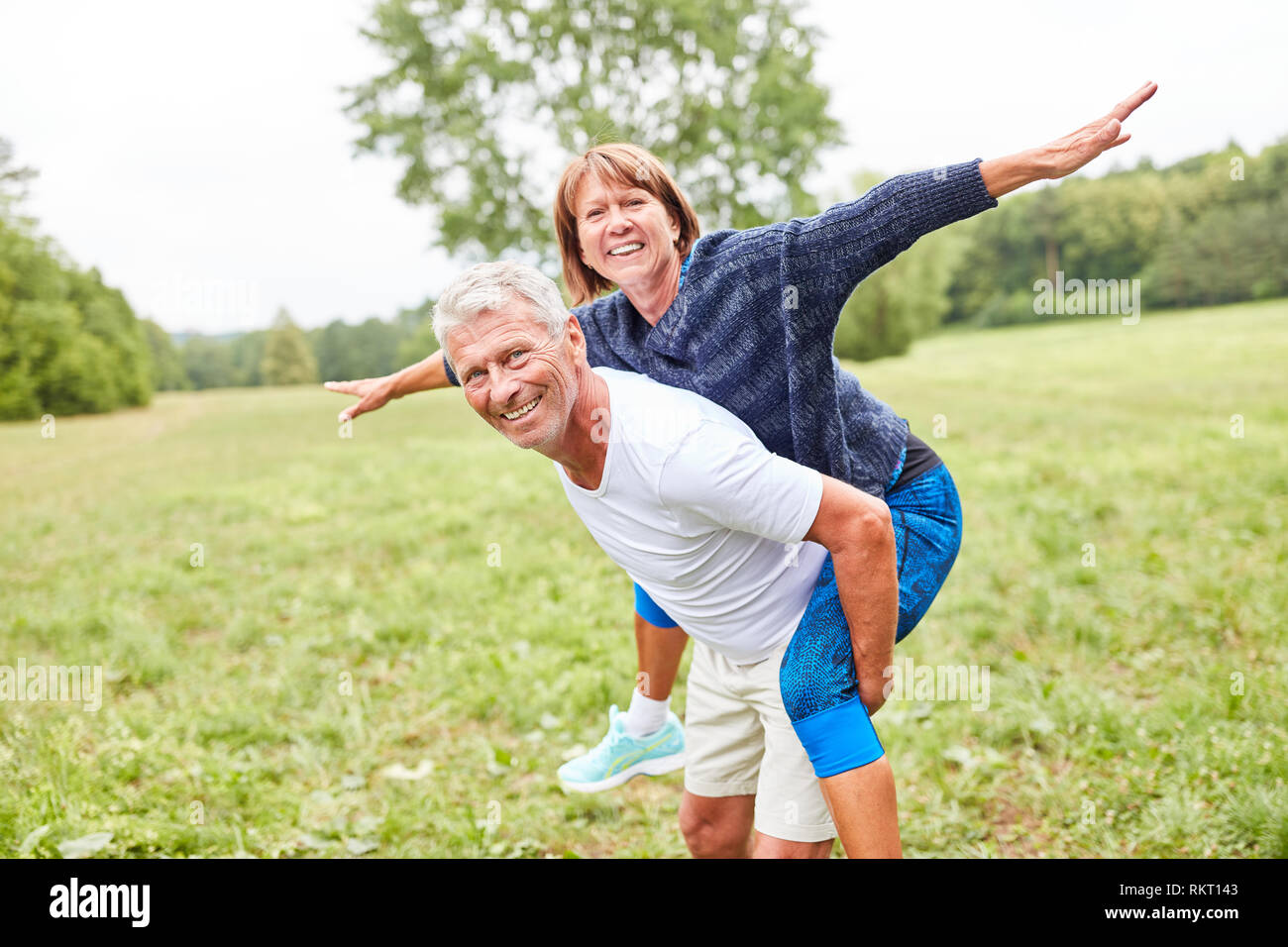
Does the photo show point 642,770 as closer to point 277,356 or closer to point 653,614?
point 653,614

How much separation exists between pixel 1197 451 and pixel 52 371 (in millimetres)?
21536

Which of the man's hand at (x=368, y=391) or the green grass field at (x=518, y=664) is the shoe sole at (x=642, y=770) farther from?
the man's hand at (x=368, y=391)

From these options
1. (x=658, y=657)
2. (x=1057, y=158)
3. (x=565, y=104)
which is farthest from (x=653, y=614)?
(x=565, y=104)

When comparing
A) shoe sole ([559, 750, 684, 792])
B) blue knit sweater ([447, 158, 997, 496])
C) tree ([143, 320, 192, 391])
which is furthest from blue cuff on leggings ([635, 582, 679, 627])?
tree ([143, 320, 192, 391])

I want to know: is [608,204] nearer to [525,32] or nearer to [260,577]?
[260,577]

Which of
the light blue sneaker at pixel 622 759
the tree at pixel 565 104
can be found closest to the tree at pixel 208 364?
the tree at pixel 565 104

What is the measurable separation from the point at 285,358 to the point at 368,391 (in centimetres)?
2182

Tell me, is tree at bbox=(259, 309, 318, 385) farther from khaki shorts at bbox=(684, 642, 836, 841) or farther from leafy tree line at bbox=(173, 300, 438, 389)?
khaki shorts at bbox=(684, 642, 836, 841)

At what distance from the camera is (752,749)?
263cm

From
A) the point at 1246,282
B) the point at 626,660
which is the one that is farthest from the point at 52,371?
the point at 1246,282

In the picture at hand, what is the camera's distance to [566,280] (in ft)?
9.13

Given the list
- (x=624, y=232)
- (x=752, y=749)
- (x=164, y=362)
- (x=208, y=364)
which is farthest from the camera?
(x=164, y=362)

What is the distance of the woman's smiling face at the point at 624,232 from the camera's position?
235cm

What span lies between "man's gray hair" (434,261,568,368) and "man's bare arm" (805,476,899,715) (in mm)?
738
